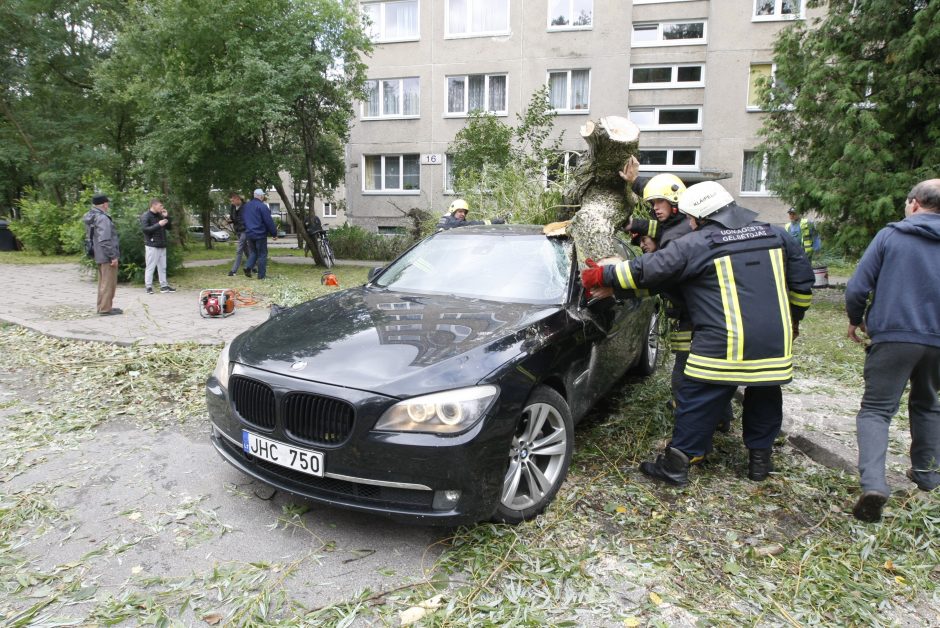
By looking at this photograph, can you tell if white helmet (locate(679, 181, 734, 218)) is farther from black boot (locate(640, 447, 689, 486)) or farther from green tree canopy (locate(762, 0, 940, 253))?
green tree canopy (locate(762, 0, 940, 253))

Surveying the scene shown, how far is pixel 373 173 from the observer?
81.4ft

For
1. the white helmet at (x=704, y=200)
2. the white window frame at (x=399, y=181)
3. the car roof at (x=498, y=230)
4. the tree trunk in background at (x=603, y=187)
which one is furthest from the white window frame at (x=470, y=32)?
the white helmet at (x=704, y=200)

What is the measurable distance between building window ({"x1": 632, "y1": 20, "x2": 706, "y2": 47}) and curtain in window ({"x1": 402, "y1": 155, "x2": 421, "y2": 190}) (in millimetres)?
9703

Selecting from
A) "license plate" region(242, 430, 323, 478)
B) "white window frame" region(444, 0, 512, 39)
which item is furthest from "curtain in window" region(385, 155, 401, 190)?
"license plate" region(242, 430, 323, 478)

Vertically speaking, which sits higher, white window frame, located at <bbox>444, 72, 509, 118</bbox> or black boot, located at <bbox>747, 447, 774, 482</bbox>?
white window frame, located at <bbox>444, 72, 509, 118</bbox>

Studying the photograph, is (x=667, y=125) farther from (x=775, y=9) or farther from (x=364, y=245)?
(x=364, y=245)

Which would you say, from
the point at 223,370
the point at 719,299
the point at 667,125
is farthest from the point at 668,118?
the point at 223,370

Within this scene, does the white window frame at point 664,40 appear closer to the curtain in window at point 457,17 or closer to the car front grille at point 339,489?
the curtain in window at point 457,17

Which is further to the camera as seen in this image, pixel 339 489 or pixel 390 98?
pixel 390 98

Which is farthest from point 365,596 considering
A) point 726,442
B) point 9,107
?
point 9,107

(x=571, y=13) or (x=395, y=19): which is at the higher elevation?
(x=395, y=19)

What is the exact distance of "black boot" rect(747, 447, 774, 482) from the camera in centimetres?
357

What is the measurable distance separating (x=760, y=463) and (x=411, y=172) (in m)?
22.2

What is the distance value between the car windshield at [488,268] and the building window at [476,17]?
20473 mm
